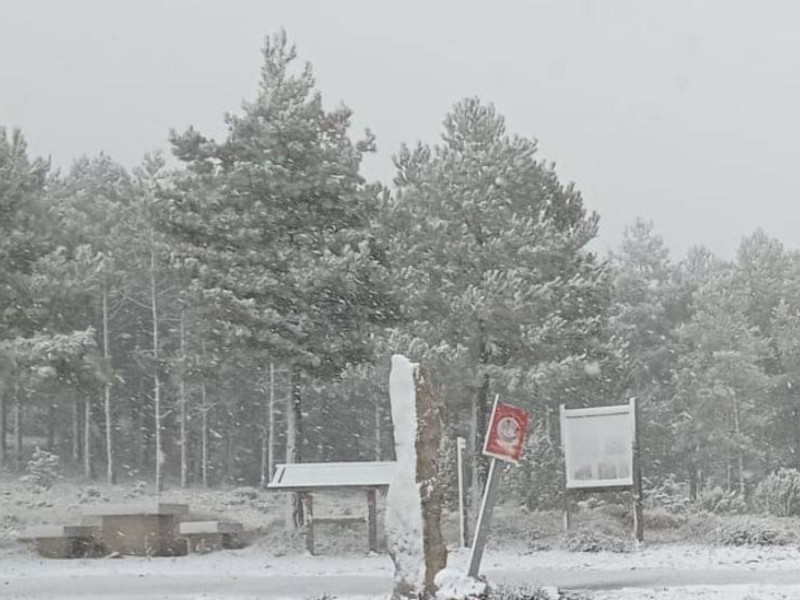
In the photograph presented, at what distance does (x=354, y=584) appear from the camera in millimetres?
14859

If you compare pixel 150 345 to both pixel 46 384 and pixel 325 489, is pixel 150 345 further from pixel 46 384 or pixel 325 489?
pixel 325 489

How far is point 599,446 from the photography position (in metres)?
20.3

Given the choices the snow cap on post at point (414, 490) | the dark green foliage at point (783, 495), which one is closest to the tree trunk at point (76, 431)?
the dark green foliage at point (783, 495)

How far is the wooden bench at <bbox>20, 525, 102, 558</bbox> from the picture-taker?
1966 centimetres

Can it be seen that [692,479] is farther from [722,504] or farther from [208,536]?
[208,536]

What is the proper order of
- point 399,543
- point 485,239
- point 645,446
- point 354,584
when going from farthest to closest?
point 645,446 < point 485,239 < point 354,584 < point 399,543

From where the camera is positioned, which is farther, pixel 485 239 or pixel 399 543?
pixel 485 239

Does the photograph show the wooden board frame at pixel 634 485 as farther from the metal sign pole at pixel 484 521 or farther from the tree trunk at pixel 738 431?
the tree trunk at pixel 738 431

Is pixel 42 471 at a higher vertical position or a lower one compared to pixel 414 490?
lower

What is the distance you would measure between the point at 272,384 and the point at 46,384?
16.0 m

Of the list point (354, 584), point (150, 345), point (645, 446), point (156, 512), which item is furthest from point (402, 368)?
point (150, 345)

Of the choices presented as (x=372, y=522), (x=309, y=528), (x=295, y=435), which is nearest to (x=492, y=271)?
(x=295, y=435)

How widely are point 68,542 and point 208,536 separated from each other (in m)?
2.58

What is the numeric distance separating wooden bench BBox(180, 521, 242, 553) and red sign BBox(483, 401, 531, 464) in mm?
9883
